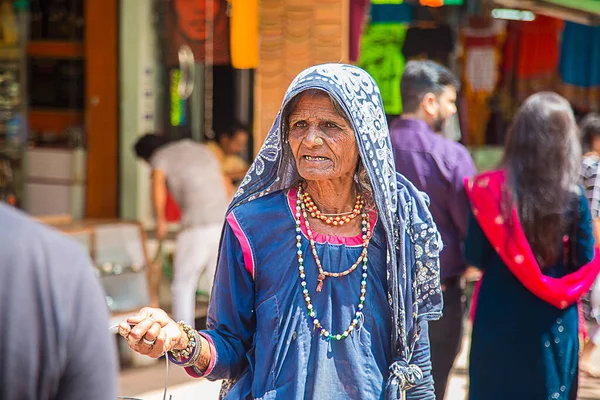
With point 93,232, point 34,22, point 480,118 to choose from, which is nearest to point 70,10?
point 34,22

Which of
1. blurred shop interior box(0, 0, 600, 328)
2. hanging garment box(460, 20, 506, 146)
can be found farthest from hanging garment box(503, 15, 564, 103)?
blurred shop interior box(0, 0, 600, 328)

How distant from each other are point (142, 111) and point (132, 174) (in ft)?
Answer: 1.74

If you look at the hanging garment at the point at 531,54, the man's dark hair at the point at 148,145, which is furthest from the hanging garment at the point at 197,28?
the hanging garment at the point at 531,54

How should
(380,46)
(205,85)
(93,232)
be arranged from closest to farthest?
(93,232), (380,46), (205,85)

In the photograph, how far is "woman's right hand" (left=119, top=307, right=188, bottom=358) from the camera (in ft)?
7.48

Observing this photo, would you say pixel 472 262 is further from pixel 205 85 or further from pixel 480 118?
pixel 480 118

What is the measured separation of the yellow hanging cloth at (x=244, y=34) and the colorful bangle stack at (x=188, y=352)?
4361mm

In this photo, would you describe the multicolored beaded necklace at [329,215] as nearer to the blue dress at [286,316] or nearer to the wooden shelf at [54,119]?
the blue dress at [286,316]

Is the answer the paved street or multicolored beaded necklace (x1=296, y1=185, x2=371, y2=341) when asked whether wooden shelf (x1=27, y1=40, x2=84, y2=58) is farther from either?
multicolored beaded necklace (x1=296, y1=185, x2=371, y2=341)

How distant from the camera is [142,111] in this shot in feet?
27.7

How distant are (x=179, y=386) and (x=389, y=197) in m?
4.31

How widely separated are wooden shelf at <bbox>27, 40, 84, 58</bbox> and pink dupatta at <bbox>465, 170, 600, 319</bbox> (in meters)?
5.12

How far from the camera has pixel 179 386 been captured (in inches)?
262

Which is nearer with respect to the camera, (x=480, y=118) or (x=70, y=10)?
(x=70, y=10)
